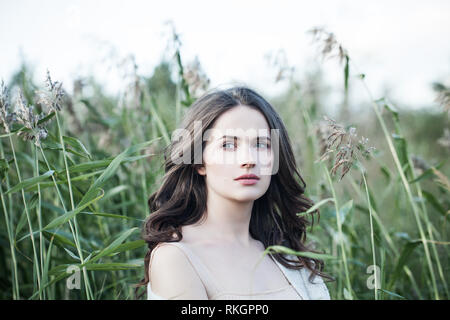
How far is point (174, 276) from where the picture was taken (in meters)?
1.17

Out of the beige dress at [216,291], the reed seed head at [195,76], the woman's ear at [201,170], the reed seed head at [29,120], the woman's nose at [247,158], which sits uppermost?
the reed seed head at [195,76]

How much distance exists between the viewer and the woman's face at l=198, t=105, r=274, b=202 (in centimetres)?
130

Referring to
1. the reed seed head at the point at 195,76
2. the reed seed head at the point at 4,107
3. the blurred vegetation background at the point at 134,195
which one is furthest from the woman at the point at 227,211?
the reed seed head at the point at 4,107

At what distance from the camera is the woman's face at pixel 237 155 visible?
1305 mm

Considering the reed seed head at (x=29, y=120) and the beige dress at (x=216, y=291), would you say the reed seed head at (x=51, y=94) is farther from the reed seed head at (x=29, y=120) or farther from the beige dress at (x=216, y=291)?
the beige dress at (x=216, y=291)

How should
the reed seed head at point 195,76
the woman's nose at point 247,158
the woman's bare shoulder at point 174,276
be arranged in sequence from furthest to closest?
the reed seed head at point 195,76 < the woman's nose at point 247,158 < the woman's bare shoulder at point 174,276

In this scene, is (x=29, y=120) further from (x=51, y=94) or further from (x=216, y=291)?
(x=216, y=291)

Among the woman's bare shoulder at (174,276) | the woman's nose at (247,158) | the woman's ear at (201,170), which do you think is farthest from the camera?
the woman's ear at (201,170)

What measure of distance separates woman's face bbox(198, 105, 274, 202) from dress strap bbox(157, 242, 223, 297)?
→ 210 mm

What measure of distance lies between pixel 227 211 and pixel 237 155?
20 centimetres

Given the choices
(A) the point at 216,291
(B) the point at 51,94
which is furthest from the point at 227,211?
(B) the point at 51,94

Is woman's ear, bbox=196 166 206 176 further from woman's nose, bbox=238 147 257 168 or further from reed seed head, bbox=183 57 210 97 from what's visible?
reed seed head, bbox=183 57 210 97

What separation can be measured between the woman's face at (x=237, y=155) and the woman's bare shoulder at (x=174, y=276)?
243 mm
